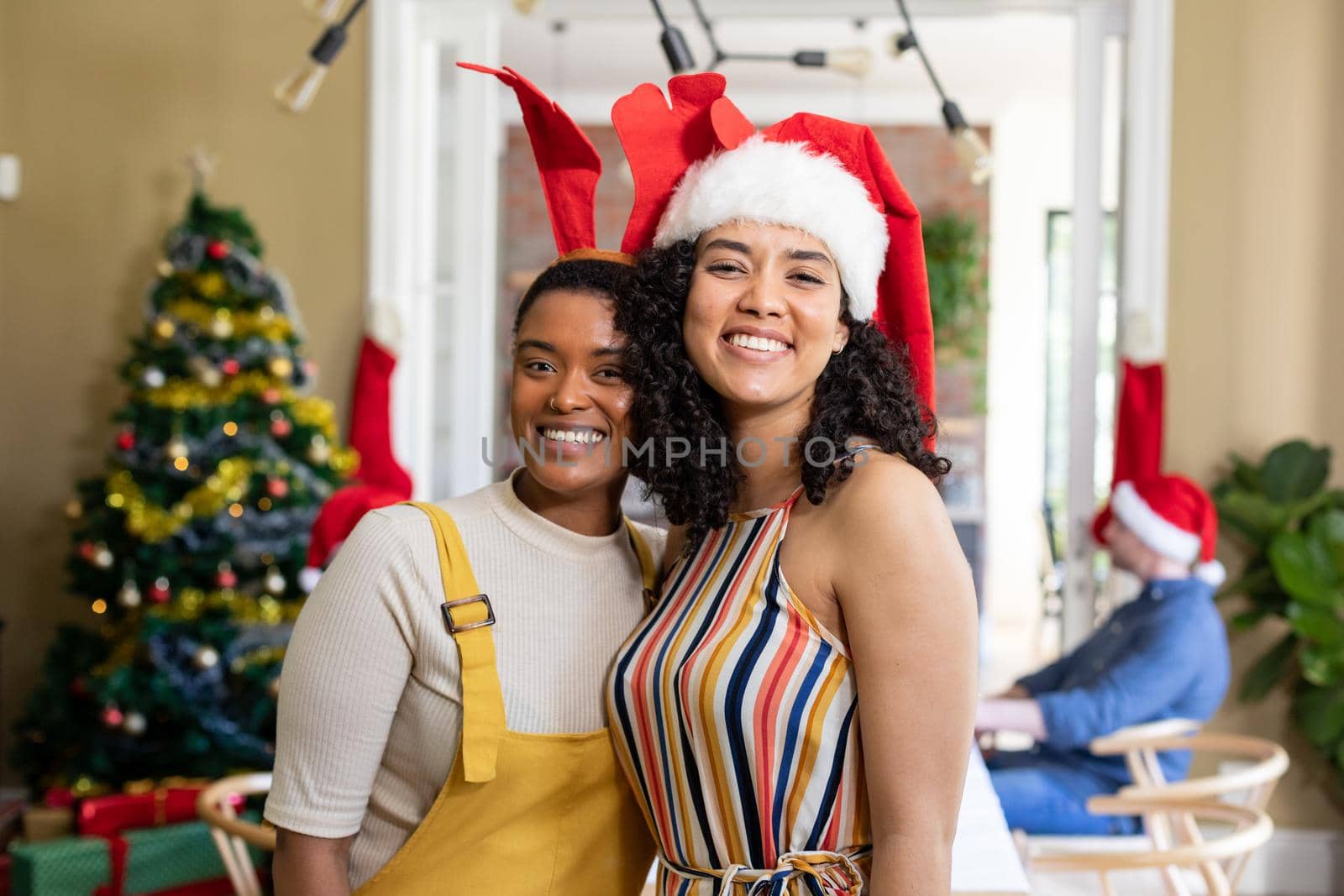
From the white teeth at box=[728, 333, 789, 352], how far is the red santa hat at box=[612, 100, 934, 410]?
13 centimetres

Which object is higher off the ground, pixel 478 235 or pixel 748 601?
pixel 478 235

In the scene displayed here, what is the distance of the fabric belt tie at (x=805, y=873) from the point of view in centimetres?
118

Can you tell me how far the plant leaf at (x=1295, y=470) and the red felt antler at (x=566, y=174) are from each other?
2.71 metres

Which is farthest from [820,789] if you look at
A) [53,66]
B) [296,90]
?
[53,66]

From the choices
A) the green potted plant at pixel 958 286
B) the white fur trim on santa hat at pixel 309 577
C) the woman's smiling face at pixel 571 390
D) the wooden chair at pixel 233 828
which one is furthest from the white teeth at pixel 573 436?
the green potted plant at pixel 958 286

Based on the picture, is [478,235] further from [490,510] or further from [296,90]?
[490,510]

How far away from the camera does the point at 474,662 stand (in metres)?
1.19

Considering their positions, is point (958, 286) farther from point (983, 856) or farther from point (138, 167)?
point (983, 856)

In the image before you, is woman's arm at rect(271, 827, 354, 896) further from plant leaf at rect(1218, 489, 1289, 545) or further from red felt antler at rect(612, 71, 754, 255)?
plant leaf at rect(1218, 489, 1289, 545)

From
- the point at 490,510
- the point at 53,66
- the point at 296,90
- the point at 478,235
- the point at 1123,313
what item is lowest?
the point at 490,510

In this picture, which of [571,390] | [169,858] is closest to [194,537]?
[169,858]

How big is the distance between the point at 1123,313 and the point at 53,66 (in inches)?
134

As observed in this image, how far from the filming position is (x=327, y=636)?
117cm

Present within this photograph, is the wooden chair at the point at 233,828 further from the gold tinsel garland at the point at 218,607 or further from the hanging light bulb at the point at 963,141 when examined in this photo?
the hanging light bulb at the point at 963,141
